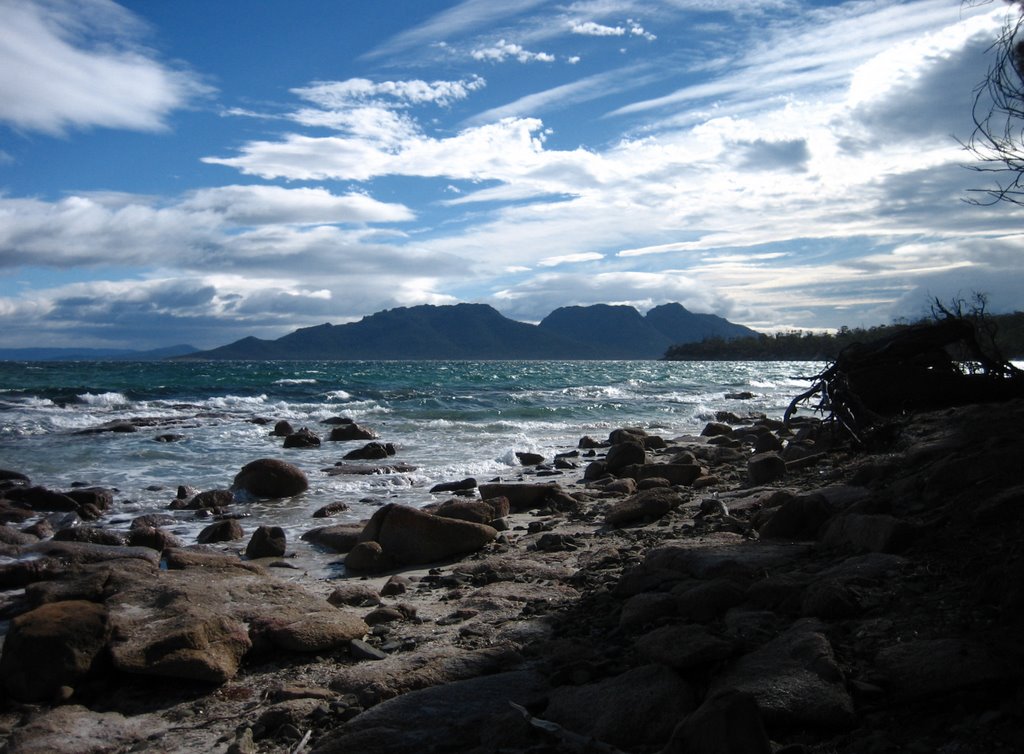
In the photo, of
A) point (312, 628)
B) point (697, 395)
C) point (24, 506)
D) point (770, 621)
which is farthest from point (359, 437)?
point (697, 395)

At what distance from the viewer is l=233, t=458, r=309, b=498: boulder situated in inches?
454

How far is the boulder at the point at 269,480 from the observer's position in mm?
11539

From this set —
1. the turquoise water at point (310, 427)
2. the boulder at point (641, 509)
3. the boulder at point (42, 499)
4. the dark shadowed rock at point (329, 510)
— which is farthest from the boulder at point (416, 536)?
the boulder at point (42, 499)

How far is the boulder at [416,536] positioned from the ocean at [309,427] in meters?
1.30

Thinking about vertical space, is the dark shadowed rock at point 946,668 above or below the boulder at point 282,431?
above

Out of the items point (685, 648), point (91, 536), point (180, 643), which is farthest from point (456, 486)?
point (685, 648)

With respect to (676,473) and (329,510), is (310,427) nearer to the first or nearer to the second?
(329,510)

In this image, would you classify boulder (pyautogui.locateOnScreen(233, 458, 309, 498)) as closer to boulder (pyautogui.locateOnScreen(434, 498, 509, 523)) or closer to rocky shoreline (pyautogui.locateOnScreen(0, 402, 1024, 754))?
boulder (pyautogui.locateOnScreen(434, 498, 509, 523))

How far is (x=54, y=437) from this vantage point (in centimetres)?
1889

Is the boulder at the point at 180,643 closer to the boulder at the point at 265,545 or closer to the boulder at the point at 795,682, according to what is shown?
the boulder at the point at 795,682

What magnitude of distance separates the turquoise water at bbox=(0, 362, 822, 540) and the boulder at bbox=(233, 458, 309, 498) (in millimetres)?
359

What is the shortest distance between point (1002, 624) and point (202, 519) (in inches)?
362

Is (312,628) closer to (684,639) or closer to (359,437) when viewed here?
(684,639)

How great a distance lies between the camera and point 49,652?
169 inches
